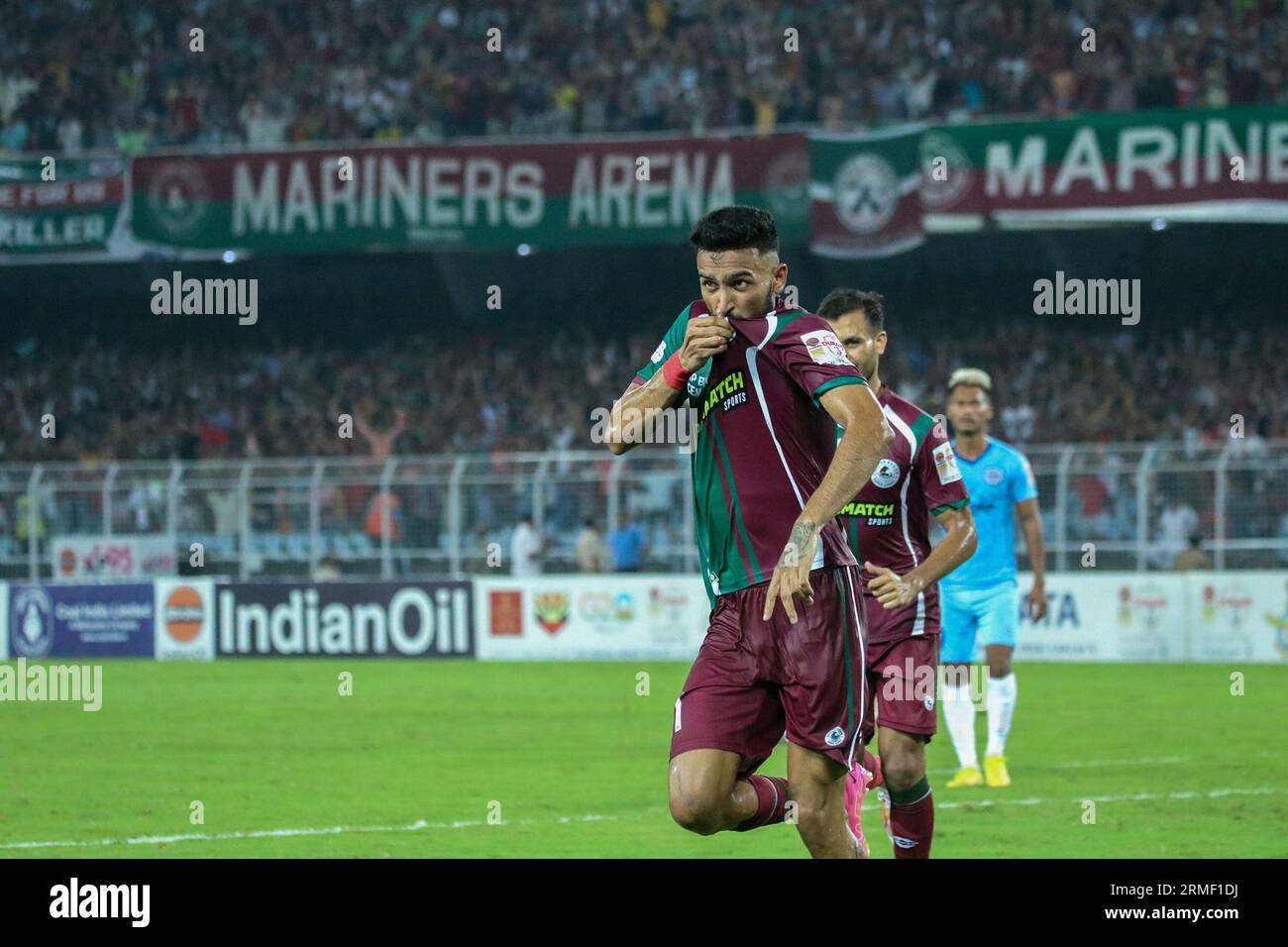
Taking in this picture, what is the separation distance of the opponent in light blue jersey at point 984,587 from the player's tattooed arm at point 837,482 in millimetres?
5274

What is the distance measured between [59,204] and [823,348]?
27968 mm

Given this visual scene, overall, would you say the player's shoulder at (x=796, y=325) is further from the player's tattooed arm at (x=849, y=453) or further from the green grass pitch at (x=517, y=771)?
the green grass pitch at (x=517, y=771)

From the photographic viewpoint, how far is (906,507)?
8.44 metres

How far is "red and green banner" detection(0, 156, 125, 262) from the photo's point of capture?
32000 mm

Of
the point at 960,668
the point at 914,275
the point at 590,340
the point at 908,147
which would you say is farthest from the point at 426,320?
the point at 960,668

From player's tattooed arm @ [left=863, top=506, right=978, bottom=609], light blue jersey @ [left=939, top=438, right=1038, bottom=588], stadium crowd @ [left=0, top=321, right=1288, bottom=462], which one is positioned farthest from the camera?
stadium crowd @ [left=0, top=321, right=1288, bottom=462]

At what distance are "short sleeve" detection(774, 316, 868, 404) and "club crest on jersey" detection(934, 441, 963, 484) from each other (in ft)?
6.91

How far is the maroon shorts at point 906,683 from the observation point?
8.06 meters

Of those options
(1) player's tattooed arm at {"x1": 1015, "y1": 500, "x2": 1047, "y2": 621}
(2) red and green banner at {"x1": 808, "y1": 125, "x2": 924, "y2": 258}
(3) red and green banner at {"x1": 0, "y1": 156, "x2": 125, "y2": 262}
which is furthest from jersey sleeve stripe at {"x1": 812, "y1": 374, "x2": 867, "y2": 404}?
(3) red and green banner at {"x1": 0, "y1": 156, "x2": 125, "y2": 262}

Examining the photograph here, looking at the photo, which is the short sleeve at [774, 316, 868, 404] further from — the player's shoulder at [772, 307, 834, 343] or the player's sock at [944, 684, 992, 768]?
the player's sock at [944, 684, 992, 768]

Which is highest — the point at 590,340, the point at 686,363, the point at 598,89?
the point at 598,89

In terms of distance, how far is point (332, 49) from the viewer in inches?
1419
